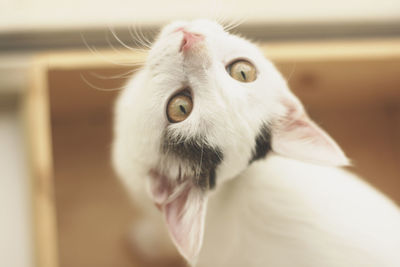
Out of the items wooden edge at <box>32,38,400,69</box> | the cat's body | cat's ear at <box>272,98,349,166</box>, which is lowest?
the cat's body

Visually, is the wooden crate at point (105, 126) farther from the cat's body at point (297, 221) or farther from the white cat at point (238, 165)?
the cat's body at point (297, 221)

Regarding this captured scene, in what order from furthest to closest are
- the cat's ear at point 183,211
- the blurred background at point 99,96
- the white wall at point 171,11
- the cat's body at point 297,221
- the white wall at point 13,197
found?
the white wall at point 13,197, the blurred background at point 99,96, the white wall at point 171,11, the cat's body at point 297,221, the cat's ear at point 183,211

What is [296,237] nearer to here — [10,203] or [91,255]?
[91,255]

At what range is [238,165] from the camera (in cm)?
95

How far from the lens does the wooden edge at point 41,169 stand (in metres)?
1.16

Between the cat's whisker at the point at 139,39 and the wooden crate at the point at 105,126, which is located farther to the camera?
the wooden crate at the point at 105,126

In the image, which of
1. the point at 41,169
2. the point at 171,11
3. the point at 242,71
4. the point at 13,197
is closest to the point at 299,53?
the point at 171,11

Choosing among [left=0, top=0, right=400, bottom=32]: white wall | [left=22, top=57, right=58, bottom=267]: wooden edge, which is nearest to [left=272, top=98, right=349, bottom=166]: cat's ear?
[left=0, top=0, right=400, bottom=32]: white wall

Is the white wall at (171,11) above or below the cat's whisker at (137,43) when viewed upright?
above

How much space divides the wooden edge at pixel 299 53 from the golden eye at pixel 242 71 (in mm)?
394

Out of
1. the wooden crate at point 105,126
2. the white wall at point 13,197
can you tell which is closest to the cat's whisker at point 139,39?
the wooden crate at point 105,126

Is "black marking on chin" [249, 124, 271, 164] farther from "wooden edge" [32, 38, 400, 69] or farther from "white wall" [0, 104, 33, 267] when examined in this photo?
"white wall" [0, 104, 33, 267]

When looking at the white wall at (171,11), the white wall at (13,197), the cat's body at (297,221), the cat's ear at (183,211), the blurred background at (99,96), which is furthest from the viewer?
the white wall at (13,197)

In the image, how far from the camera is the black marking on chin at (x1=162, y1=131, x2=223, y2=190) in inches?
36.0
